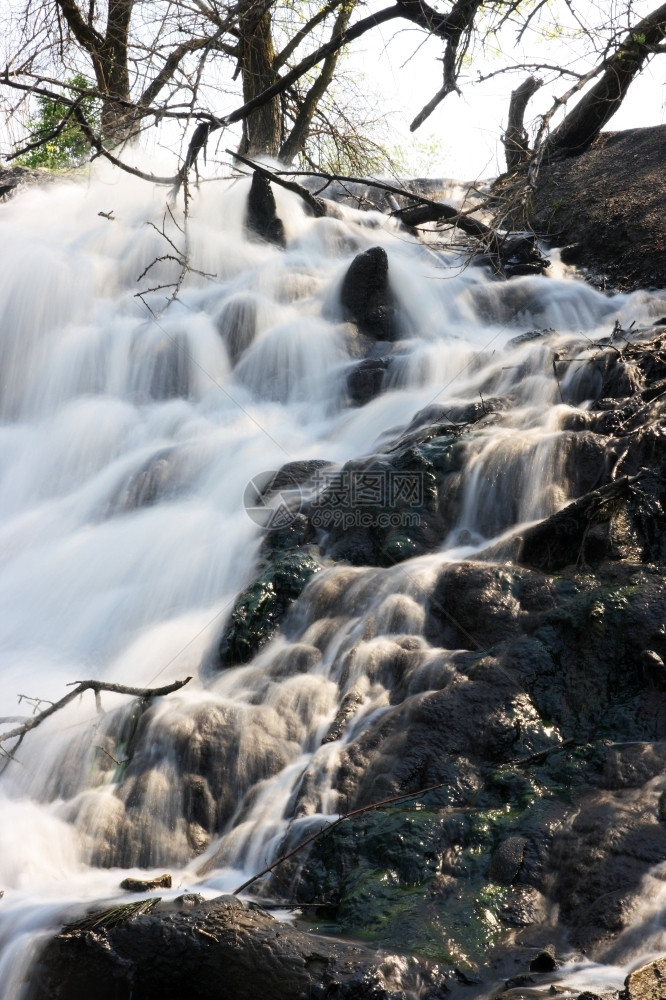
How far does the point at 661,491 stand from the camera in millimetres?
4762

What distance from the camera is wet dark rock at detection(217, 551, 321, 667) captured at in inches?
189

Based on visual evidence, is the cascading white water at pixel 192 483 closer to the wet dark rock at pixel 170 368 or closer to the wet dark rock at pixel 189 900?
the wet dark rock at pixel 170 368

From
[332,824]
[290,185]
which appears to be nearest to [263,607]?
[332,824]

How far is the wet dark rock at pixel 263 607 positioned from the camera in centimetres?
479

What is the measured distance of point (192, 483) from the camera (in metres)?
6.95

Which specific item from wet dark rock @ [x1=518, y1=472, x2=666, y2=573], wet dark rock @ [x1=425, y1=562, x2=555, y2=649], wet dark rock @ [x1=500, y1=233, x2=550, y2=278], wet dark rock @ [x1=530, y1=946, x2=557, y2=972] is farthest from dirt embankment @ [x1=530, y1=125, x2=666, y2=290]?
wet dark rock @ [x1=530, y1=946, x2=557, y2=972]

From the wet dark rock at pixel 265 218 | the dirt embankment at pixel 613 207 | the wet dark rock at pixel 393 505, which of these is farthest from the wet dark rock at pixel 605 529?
the wet dark rock at pixel 265 218

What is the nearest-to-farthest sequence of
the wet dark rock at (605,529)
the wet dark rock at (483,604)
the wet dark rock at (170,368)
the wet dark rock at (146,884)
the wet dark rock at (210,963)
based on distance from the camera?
the wet dark rock at (210,963) → the wet dark rock at (146,884) → the wet dark rock at (483,604) → the wet dark rock at (605,529) → the wet dark rock at (170,368)

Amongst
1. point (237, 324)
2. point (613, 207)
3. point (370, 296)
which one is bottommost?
point (237, 324)

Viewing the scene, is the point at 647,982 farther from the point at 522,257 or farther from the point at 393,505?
the point at 522,257

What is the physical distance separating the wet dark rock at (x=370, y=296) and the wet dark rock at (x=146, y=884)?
6.62 metres

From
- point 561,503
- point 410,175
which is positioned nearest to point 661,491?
→ point 561,503

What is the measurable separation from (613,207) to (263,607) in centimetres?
770

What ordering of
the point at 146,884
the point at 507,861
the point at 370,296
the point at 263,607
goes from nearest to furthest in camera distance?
the point at 507,861
the point at 146,884
the point at 263,607
the point at 370,296
